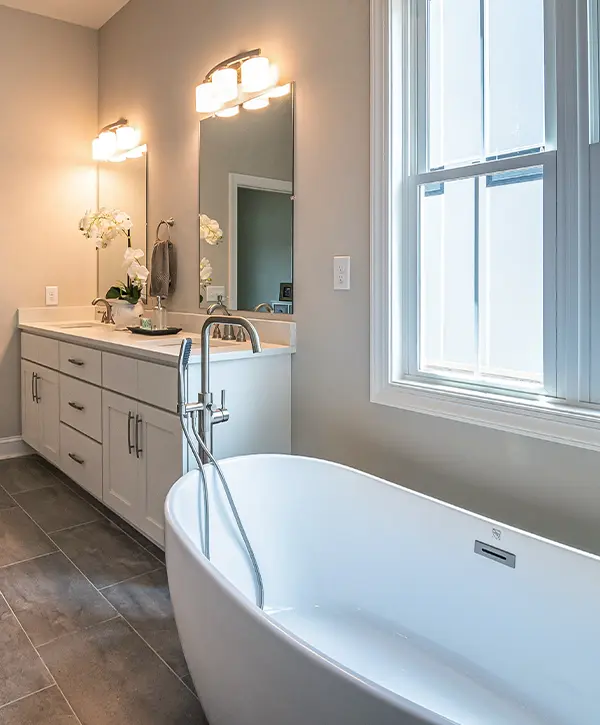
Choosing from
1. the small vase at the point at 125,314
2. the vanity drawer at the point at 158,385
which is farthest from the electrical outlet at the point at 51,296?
the vanity drawer at the point at 158,385

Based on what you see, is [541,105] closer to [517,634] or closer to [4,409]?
[517,634]

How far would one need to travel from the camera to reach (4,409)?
3.83m

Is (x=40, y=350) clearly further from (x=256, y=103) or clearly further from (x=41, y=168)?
(x=256, y=103)

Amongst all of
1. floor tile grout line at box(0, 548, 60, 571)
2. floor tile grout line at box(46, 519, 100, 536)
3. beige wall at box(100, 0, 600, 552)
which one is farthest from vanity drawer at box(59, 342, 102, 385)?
beige wall at box(100, 0, 600, 552)

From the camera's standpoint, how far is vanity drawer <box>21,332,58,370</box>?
3.31 metres

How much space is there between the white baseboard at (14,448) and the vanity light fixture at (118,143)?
1.90 m

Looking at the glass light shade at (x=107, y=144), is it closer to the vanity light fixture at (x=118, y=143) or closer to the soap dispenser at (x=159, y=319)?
the vanity light fixture at (x=118, y=143)

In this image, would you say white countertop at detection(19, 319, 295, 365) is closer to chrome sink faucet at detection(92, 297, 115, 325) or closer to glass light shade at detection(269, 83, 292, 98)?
chrome sink faucet at detection(92, 297, 115, 325)

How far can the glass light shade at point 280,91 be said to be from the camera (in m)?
2.48

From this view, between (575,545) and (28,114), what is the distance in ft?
12.6

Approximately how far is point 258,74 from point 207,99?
0.41 metres

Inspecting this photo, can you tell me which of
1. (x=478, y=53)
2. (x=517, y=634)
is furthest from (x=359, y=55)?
(x=517, y=634)

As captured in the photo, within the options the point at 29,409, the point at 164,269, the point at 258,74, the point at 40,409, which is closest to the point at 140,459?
the point at 164,269

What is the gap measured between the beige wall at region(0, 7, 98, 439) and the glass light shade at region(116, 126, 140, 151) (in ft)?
1.56
